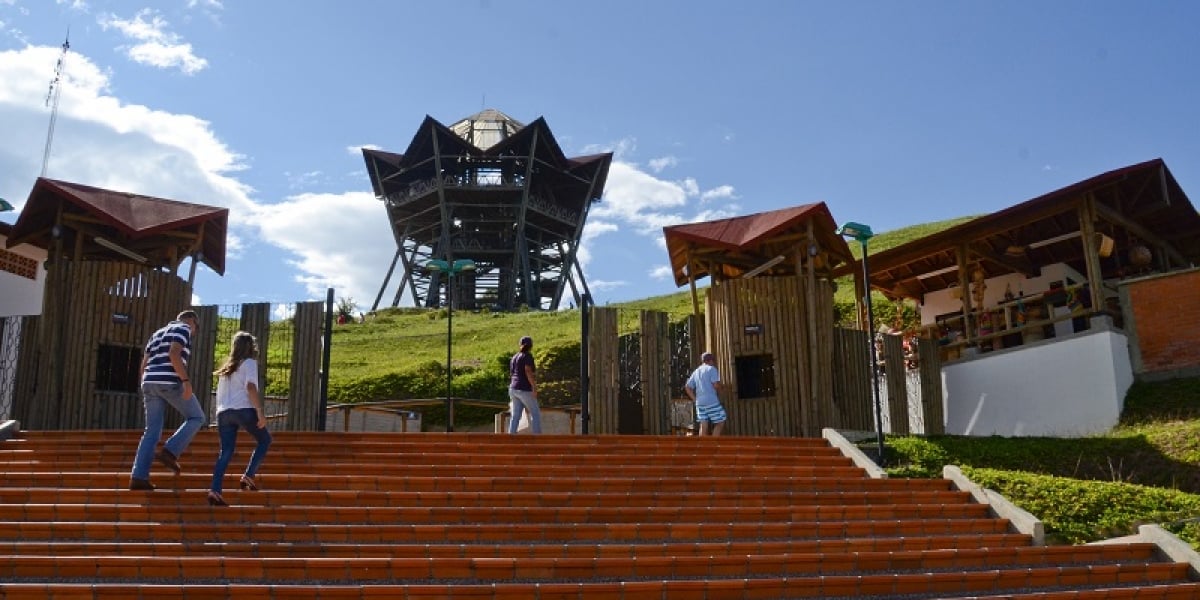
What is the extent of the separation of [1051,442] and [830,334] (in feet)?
11.6

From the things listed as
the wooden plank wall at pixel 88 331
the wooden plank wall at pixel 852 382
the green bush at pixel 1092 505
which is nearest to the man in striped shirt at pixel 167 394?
the wooden plank wall at pixel 88 331

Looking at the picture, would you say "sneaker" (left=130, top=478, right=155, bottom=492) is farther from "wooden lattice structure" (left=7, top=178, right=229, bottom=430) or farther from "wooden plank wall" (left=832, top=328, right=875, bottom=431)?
"wooden plank wall" (left=832, top=328, right=875, bottom=431)

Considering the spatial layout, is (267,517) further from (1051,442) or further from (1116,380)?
(1116,380)

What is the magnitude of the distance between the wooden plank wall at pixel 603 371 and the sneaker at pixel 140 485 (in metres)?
7.10

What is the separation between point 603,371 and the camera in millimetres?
15773

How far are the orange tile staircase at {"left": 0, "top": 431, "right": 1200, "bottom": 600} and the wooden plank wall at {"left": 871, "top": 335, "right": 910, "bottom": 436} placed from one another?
20.5 feet

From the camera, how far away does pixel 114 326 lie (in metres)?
15.9

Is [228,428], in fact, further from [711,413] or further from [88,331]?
[88,331]

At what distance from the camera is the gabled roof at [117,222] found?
632 inches

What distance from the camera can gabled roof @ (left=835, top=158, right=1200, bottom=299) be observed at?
19734 millimetres

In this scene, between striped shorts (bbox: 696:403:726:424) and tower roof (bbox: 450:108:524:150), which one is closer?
striped shorts (bbox: 696:403:726:424)

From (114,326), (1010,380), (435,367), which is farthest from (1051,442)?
(435,367)

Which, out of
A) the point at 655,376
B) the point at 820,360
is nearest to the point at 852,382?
the point at 820,360

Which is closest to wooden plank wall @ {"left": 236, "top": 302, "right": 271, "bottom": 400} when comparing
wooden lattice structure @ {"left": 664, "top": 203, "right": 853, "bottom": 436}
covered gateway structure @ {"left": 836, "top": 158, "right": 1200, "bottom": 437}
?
wooden lattice structure @ {"left": 664, "top": 203, "right": 853, "bottom": 436}
